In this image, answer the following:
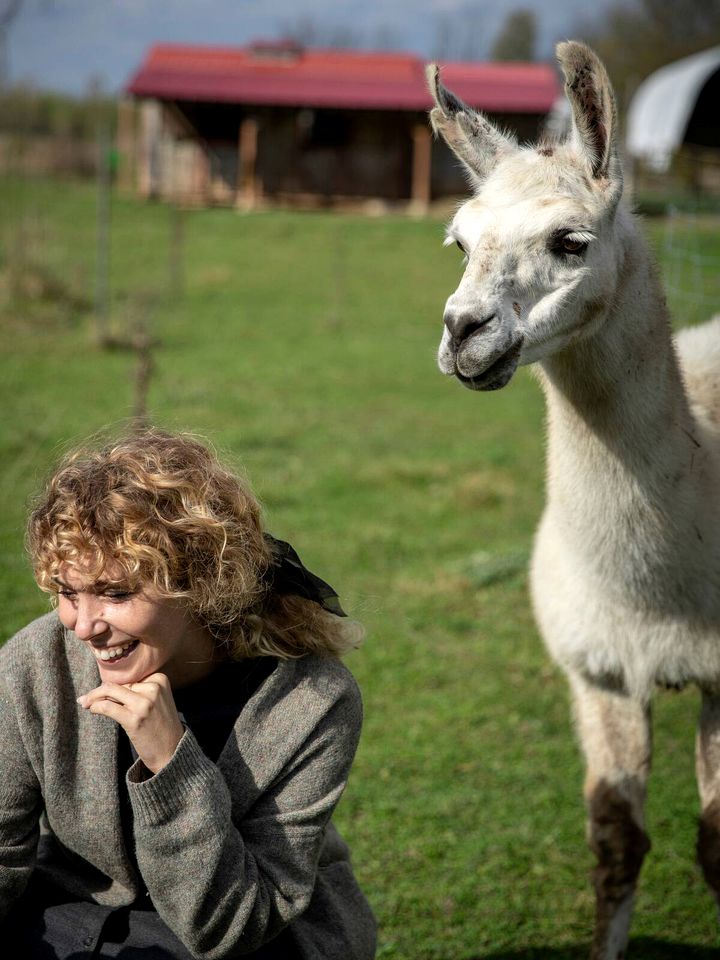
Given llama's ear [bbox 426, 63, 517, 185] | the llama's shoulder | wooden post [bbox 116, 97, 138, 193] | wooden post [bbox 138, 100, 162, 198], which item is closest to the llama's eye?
llama's ear [bbox 426, 63, 517, 185]

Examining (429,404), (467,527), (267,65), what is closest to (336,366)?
(429,404)

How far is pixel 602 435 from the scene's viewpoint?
2.44 metres

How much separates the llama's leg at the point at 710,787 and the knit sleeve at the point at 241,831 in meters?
1.17

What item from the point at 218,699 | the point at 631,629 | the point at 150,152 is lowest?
the point at 150,152

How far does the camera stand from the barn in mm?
23688

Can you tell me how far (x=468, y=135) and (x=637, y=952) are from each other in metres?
2.25

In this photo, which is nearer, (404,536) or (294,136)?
(404,536)

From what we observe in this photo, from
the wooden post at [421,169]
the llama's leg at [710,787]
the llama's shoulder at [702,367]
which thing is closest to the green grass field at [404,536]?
the llama's leg at [710,787]

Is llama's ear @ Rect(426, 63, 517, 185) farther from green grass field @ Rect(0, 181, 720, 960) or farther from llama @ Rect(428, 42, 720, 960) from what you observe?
green grass field @ Rect(0, 181, 720, 960)

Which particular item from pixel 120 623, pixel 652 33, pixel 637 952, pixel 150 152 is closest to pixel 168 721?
pixel 120 623

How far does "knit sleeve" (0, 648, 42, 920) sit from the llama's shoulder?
6.36ft

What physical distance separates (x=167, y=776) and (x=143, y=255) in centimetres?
1529

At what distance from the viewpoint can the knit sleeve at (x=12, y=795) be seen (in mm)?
1844

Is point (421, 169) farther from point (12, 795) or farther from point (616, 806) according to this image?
point (12, 795)
